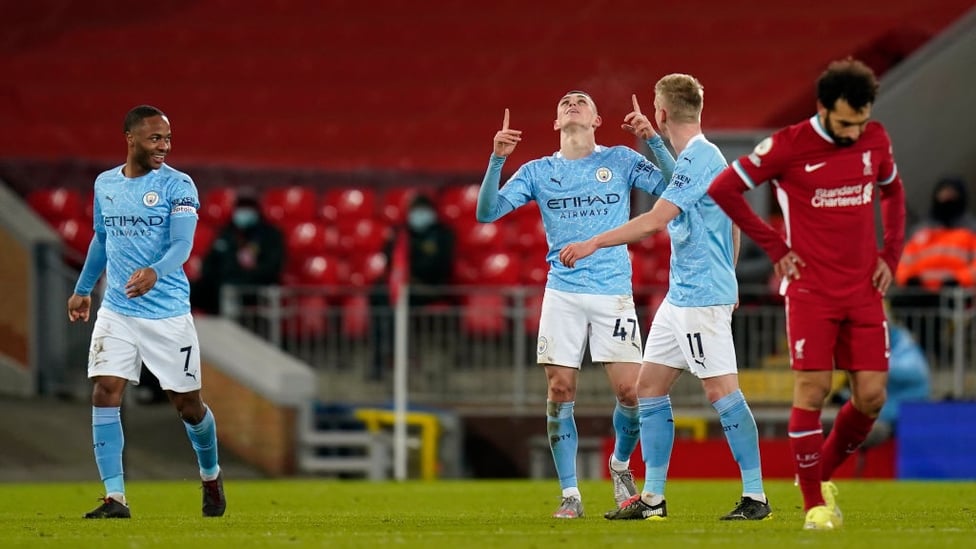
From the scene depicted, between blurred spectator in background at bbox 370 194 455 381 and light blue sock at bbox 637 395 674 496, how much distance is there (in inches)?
402

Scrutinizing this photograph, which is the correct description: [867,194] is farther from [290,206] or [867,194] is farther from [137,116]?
[290,206]

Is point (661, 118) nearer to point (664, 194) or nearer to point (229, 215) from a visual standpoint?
point (664, 194)

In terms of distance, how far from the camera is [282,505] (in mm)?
13148

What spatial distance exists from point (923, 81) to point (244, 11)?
1015 cm

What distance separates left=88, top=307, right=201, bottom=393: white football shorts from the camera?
426 inches

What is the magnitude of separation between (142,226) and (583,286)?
8.20 feet

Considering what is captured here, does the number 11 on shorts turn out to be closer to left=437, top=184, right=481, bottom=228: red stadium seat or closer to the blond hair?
the blond hair

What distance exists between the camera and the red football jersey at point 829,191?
9.01m

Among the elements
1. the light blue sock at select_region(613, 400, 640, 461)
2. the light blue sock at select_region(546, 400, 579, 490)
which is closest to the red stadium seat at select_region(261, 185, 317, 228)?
the light blue sock at select_region(546, 400, 579, 490)

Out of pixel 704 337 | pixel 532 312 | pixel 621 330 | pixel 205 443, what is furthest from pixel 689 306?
pixel 532 312

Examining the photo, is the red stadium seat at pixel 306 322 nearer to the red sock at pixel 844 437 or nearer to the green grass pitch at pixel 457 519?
the green grass pitch at pixel 457 519

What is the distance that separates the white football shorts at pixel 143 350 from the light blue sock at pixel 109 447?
9.7 inches

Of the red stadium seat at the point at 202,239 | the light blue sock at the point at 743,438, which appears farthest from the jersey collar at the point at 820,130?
the red stadium seat at the point at 202,239

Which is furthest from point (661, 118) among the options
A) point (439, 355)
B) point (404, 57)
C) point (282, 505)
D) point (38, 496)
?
point (404, 57)
